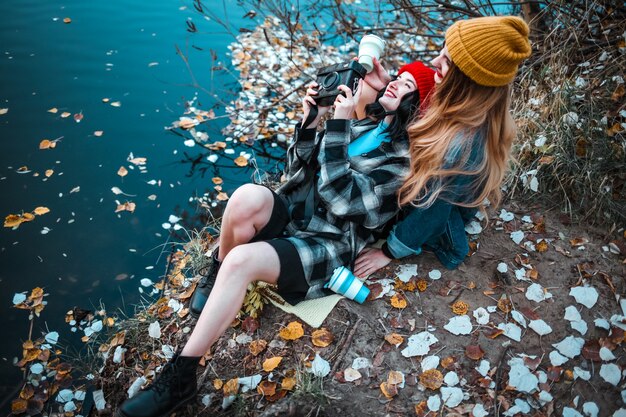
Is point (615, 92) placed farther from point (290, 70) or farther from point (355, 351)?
point (290, 70)

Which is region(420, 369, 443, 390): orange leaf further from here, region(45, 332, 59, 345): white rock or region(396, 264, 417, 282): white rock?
region(45, 332, 59, 345): white rock

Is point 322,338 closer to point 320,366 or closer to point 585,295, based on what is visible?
point 320,366

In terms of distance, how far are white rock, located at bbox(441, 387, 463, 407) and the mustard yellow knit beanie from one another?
140 cm

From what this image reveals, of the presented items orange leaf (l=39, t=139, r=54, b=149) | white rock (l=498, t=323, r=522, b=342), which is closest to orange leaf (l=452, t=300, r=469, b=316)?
white rock (l=498, t=323, r=522, b=342)

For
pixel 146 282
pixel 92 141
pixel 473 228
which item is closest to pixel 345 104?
pixel 473 228

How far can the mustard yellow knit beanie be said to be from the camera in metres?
1.73

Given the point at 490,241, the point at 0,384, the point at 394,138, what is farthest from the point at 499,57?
the point at 0,384

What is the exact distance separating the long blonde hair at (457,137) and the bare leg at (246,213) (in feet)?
2.27

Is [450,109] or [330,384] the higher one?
[450,109]

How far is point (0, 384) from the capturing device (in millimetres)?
2320

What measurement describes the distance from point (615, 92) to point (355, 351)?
2395 mm

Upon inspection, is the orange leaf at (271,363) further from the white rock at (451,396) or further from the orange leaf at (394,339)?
the white rock at (451,396)

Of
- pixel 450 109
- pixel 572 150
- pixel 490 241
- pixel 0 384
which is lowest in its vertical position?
pixel 0 384

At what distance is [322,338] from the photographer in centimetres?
222
